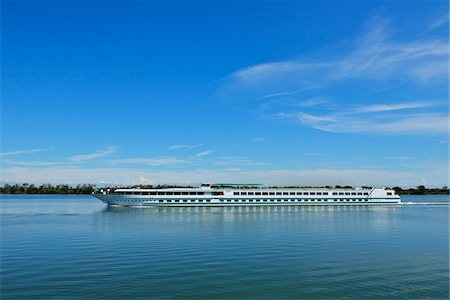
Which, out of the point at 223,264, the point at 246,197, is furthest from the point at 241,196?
the point at 223,264

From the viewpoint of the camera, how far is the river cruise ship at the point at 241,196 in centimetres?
11981

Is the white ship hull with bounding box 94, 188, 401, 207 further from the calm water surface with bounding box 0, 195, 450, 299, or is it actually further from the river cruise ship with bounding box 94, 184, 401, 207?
the calm water surface with bounding box 0, 195, 450, 299

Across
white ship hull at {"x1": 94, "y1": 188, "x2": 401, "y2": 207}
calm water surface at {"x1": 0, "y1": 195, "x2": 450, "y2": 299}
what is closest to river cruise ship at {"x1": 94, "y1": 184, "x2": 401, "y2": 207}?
white ship hull at {"x1": 94, "y1": 188, "x2": 401, "y2": 207}

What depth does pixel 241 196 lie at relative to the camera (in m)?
128

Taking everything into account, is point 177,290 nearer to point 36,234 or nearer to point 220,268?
point 220,268

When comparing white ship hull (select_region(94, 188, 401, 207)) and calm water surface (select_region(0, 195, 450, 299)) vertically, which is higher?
white ship hull (select_region(94, 188, 401, 207))

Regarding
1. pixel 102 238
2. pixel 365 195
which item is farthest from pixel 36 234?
pixel 365 195

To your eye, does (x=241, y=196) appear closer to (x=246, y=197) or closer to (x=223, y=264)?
(x=246, y=197)

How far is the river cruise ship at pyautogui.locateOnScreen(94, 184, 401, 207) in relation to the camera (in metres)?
120

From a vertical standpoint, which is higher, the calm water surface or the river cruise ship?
the river cruise ship

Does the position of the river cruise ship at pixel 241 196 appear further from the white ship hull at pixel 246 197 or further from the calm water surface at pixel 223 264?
the calm water surface at pixel 223 264

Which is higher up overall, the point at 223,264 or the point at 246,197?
the point at 246,197

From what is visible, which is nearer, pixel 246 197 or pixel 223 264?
pixel 223 264

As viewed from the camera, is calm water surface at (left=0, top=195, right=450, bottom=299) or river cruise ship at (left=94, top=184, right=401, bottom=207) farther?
river cruise ship at (left=94, top=184, right=401, bottom=207)
